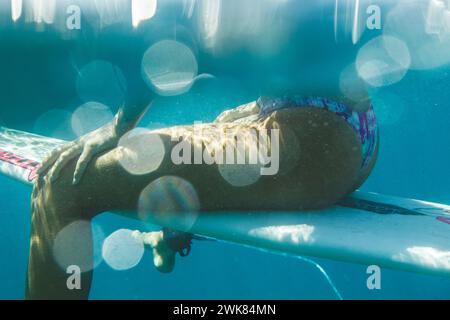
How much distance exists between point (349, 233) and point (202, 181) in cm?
85

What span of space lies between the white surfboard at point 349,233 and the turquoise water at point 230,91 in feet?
2.53

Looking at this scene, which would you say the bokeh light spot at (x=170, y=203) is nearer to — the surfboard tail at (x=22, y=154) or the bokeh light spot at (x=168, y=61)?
the bokeh light spot at (x=168, y=61)

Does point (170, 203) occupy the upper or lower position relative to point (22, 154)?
lower

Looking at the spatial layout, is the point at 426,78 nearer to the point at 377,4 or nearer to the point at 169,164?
the point at 377,4

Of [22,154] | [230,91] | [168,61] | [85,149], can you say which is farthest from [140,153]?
[230,91]

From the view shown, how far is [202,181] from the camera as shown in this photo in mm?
2146

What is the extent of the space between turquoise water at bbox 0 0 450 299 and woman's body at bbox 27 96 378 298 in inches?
11.1

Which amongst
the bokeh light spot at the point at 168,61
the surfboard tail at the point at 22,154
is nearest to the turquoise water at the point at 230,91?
the bokeh light spot at the point at 168,61

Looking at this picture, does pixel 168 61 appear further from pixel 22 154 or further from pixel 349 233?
pixel 349 233

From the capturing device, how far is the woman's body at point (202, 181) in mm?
2096

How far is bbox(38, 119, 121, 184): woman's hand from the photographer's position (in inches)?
83.1

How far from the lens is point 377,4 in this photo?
153 inches
